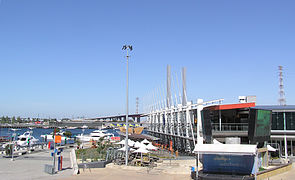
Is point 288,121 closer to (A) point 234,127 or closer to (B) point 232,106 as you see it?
(A) point 234,127

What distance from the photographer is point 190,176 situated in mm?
21906

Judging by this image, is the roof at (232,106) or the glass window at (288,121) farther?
the glass window at (288,121)

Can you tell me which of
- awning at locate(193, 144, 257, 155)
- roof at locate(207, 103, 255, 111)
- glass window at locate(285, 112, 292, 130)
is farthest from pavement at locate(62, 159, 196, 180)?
glass window at locate(285, 112, 292, 130)

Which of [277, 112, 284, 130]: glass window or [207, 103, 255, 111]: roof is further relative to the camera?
[277, 112, 284, 130]: glass window

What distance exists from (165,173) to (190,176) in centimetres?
243

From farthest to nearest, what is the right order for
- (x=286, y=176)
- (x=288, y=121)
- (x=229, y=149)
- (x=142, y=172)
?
(x=288, y=121), (x=142, y=172), (x=286, y=176), (x=229, y=149)

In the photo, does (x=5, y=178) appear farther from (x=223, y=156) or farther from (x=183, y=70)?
(x=183, y=70)

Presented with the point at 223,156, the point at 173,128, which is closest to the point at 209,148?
the point at 223,156

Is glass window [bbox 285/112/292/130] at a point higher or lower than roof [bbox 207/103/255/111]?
lower

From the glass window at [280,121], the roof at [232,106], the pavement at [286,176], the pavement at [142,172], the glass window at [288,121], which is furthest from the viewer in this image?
the glass window at [280,121]

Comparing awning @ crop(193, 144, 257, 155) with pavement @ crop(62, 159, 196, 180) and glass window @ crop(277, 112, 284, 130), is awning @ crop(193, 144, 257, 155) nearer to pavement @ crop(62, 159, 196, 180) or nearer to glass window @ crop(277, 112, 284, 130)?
pavement @ crop(62, 159, 196, 180)

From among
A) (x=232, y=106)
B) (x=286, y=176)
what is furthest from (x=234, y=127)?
(x=286, y=176)

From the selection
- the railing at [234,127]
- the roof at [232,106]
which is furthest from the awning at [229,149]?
the railing at [234,127]

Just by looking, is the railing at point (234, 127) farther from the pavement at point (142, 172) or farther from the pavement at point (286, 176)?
the pavement at point (286, 176)
